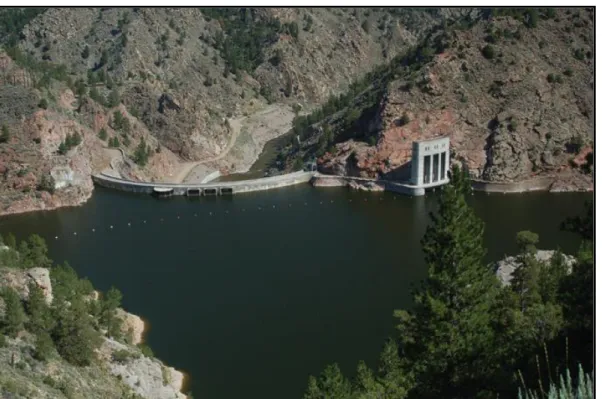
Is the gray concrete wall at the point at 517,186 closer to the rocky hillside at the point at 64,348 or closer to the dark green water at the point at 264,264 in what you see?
the dark green water at the point at 264,264

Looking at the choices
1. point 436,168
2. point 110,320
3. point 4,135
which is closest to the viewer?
point 110,320

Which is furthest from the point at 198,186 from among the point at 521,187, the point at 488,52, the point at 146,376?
the point at 146,376

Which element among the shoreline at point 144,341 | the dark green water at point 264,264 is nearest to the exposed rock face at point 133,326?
the shoreline at point 144,341

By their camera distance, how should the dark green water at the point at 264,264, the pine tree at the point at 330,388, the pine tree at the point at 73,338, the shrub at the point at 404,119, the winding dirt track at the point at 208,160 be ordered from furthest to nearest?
the winding dirt track at the point at 208,160 → the shrub at the point at 404,119 → the dark green water at the point at 264,264 → the pine tree at the point at 73,338 → the pine tree at the point at 330,388

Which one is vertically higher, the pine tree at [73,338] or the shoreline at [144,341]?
the pine tree at [73,338]

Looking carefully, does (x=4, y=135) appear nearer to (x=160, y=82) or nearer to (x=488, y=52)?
(x=160, y=82)

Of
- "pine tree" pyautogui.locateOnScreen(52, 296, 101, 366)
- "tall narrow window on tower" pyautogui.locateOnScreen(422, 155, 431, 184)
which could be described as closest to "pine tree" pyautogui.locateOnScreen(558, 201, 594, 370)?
"pine tree" pyautogui.locateOnScreen(52, 296, 101, 366)

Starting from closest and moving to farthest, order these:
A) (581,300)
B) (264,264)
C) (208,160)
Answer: (581,300) < (264,264) < (208,160)

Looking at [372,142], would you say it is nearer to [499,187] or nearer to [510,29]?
[499,187]
